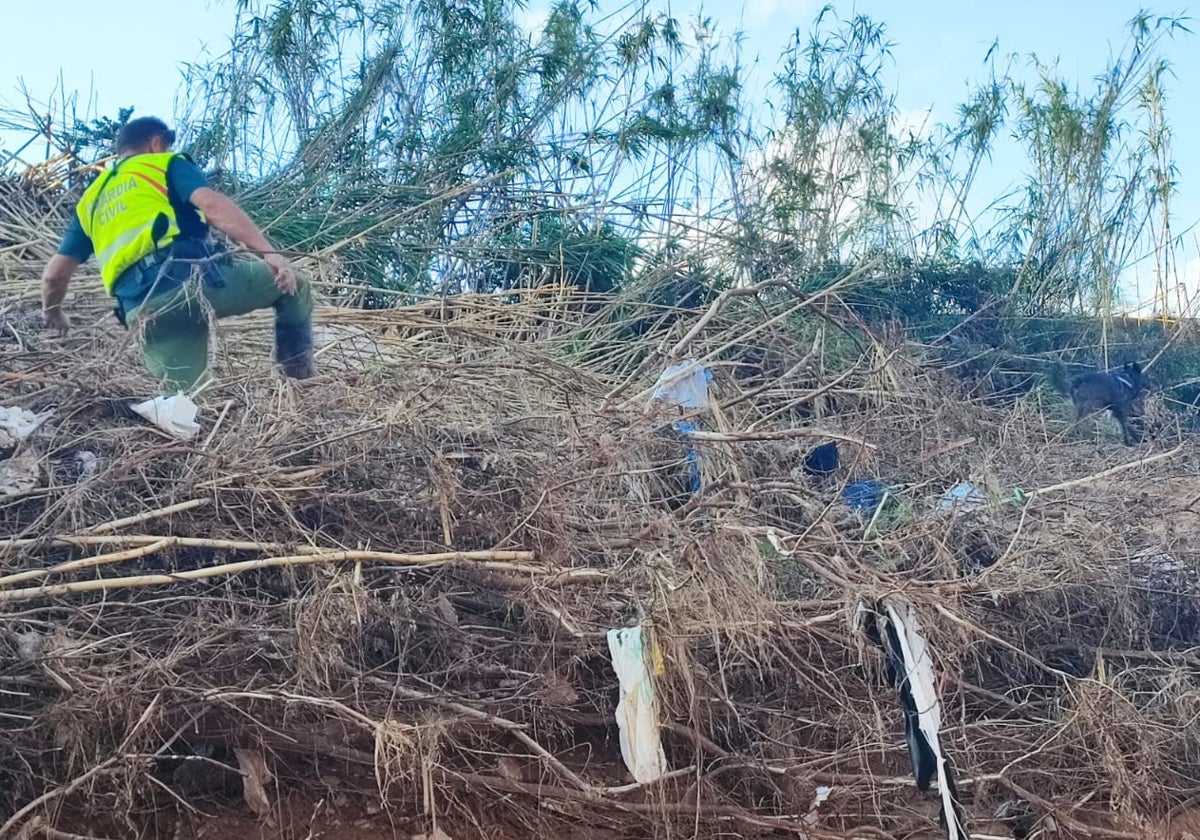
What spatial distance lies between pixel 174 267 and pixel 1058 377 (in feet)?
19.5

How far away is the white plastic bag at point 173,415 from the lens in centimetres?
345

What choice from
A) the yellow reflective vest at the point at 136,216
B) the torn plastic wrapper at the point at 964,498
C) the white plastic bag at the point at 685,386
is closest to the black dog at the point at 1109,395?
the torn plastic wrapper at the point at 964,498

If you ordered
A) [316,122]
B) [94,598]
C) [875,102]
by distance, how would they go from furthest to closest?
[875,102] < [316,122] < [94,598]

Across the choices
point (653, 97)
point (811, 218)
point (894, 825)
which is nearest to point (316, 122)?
point (653, 97)

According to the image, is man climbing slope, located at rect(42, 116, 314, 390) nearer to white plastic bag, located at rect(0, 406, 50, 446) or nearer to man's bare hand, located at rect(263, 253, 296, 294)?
man's bare hand, located at rect(263, 253, 296, 294)

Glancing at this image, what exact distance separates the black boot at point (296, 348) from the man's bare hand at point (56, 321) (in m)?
0.77

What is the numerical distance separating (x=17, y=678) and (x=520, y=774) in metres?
1.43

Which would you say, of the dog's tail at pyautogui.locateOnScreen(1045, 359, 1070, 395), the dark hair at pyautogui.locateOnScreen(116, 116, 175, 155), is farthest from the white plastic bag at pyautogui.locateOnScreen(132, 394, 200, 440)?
the dog's tail at pyautogui.locateOnScreen(1045, 359, 1070, 395)

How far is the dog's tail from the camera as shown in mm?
7605

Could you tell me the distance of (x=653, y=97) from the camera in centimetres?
769

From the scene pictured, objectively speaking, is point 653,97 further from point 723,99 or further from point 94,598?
point 94,598

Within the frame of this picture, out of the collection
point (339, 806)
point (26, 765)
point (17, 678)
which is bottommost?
point (339, 806)

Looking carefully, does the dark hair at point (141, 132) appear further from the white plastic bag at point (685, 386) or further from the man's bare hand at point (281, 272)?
the white plastic bag at point (685, 386)

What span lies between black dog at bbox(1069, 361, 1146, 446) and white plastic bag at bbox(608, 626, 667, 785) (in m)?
4.67
